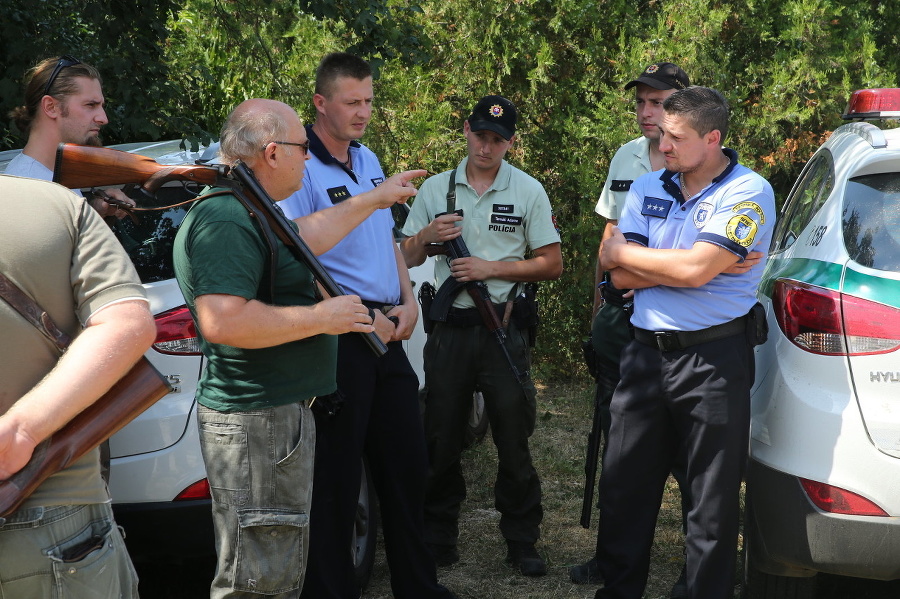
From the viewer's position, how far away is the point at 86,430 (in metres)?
1.90

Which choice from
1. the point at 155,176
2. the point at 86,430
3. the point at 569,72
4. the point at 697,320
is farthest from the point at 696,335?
the point at 569,72

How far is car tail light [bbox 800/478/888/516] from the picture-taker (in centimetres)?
290

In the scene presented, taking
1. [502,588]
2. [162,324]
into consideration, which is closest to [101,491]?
[162,324]

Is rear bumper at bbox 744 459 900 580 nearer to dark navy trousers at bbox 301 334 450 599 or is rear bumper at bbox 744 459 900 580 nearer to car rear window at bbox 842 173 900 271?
car rear window at bbox 842 173 900 271

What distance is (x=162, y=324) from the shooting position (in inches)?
126

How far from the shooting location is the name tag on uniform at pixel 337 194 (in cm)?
354

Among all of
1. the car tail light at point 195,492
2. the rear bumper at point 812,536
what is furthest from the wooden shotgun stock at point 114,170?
the rear bumper at point 812,536

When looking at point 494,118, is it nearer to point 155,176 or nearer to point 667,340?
point 667,340

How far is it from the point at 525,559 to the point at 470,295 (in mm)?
1228

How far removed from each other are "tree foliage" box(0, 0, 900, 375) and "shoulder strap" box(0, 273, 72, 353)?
193 inches

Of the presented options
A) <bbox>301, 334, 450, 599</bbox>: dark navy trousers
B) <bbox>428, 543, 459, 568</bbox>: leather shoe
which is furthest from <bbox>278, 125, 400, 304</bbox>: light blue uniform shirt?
<bbox>428, 543, 459, 568</bbox>: leather shoe

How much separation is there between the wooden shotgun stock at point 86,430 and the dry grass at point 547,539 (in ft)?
7.75

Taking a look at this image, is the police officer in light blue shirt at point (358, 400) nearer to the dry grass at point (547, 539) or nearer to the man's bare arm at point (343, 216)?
the man's bare arm at point (343, 216)

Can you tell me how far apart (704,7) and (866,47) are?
1.35 m
